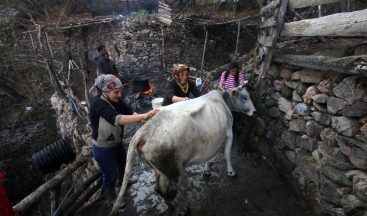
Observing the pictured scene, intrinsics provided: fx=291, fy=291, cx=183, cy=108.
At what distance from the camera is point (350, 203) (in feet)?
11.4

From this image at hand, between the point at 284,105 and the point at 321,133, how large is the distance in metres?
1.01

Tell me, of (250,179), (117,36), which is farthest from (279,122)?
(117,36)

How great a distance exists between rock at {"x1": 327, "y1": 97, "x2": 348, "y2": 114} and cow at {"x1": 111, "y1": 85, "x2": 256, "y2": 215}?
1.47 meters

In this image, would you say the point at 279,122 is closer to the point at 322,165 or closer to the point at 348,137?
the point at 322,165

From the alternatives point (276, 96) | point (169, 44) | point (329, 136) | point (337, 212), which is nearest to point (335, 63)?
point (329, 136)

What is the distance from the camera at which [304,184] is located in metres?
4.39

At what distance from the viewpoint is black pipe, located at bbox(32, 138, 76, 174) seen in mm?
5227

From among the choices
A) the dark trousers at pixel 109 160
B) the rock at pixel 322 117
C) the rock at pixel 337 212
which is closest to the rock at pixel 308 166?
the rock at pixel 337 212

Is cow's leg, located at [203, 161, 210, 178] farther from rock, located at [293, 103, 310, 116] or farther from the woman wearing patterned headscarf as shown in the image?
rock, located at [293, 103, 310, 116]

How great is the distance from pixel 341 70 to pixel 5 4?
21204 millimetres

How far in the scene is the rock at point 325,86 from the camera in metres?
3.73

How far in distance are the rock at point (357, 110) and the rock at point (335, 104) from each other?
90 mm

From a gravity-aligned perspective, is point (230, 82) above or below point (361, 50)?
below

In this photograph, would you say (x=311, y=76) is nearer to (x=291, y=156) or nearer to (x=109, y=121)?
(x=291, y=156)
